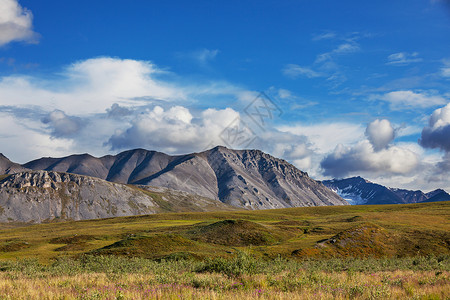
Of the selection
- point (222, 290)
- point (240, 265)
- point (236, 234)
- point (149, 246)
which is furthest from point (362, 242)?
point (222, 290)

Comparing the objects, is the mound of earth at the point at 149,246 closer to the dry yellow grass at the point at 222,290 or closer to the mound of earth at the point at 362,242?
the mound of earth at the point at 362,242

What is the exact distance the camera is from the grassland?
663 inches

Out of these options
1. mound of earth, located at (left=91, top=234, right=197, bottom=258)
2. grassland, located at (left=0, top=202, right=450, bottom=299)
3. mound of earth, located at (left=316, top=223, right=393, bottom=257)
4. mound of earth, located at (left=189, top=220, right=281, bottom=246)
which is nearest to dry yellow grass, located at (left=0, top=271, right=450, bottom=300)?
grassland, located at (left=0, top=202, right=450, bottom=299)

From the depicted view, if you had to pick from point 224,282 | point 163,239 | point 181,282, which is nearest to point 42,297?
point 181,282

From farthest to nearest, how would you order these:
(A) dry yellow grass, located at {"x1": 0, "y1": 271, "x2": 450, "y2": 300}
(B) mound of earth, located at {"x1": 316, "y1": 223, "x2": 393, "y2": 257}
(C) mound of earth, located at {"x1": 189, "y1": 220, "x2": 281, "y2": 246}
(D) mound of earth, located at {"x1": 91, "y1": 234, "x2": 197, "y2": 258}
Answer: (C) mound of earth, located at {"x1": 189, "y1": 220, "x2": 281, "y2": 246}, (B) mound of earth, located at {"x1": 316, "y1": 223, "x2": 393, "y2": 257}, (D) mound of earth, located at {"x1": 91, "y1": 234, "x2": 197, "y2": 258}, (A) dry yellow grass, located at {"x1": 0, "y1": 271, "x2": 450, "y2": 300}

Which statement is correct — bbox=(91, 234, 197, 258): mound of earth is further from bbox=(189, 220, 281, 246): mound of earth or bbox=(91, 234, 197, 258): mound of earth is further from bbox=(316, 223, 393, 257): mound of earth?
bbox=(316, 223, 393, 257): mound of earth

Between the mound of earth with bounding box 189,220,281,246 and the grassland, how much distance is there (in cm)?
22

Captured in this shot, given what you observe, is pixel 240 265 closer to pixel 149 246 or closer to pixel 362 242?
pixel 149 246

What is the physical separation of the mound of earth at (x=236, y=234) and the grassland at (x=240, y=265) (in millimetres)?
219

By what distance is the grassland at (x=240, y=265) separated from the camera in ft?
55.3

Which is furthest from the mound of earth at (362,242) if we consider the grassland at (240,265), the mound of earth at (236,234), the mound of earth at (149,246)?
the mound of earth at (149,246)

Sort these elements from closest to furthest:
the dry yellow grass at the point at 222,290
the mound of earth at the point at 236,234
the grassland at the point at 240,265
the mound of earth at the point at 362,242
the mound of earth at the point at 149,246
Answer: the dry yellow grass at the point at 222,290 → the grassland at the point at 240,265 → the mound of earth at the point at 149,246 → the mound of earth at the point at 362,242 → the mound of earth at the point at 236,234

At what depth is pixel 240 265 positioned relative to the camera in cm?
2489

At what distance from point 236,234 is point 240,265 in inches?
2218
